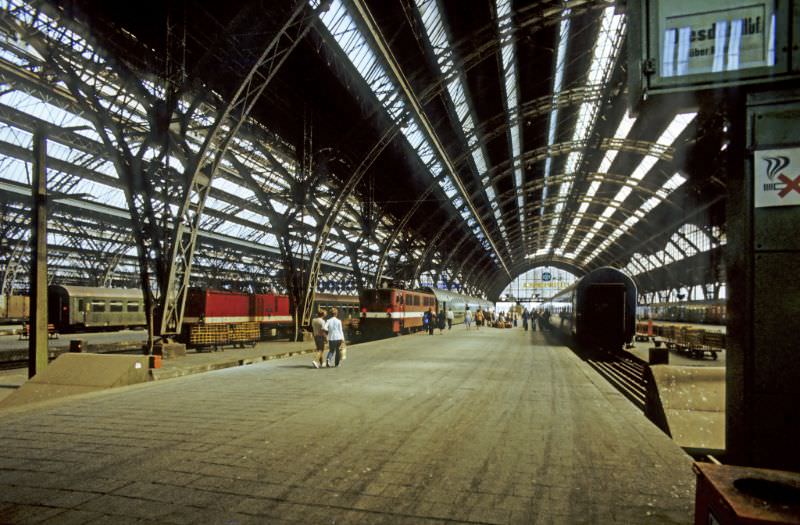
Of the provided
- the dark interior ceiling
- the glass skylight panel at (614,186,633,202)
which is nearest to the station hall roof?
the dark interior ceiling

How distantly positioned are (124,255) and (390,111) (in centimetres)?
3425

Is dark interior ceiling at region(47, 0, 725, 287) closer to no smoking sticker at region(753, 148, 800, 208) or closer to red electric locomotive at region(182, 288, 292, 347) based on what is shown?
no smoking sticker at region(753, 148, 800, 208)

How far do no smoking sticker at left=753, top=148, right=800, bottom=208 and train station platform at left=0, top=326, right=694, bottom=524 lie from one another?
7.57 feet

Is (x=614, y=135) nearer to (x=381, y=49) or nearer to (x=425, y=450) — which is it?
(x=381, y=49)

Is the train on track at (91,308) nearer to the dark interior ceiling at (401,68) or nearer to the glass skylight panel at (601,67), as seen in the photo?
the dark interior ceiling at (401,68)

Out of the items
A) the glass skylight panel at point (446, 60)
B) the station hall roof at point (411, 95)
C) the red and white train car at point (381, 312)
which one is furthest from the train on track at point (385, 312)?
the glass skylight panel at point (446, 60)

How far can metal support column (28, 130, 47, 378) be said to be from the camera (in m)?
9.42

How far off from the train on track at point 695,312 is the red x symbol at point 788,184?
3226 centimetres

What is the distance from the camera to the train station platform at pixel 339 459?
11.7ft

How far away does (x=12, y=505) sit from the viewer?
3.62 m

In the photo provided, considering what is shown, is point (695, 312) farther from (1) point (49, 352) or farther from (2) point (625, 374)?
(1) point (49, 352)

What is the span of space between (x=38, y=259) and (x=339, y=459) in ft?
27.0

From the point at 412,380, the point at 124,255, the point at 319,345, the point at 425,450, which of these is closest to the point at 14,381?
the point at 319,345

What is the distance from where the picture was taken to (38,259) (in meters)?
9.34
